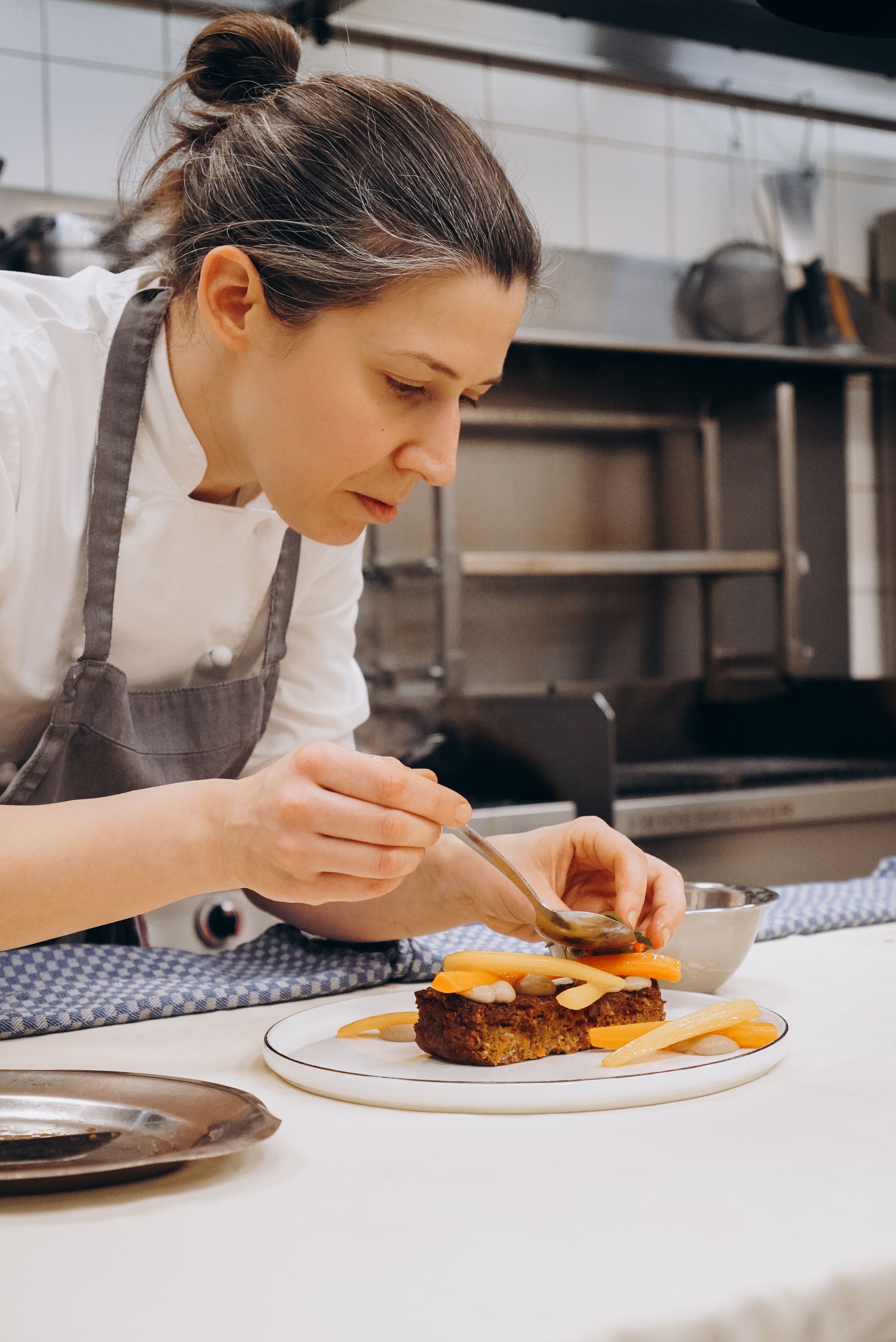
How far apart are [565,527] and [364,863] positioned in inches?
104

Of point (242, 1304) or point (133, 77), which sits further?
point (133, 77)

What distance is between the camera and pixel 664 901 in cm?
97

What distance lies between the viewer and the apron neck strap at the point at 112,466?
117cm

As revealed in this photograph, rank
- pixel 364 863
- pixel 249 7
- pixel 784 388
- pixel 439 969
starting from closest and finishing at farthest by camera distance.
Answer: pixel 364 863, pixel 439 969, pixel 249 7, pixel 784 388

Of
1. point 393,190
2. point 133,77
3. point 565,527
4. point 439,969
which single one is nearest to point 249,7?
point 133,77

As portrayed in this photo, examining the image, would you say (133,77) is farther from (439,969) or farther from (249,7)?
(439,969)

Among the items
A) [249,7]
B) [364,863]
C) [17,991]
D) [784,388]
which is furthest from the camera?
[784,388]

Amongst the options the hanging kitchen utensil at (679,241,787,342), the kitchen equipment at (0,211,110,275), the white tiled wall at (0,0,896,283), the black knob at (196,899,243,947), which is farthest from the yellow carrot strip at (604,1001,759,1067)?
the hanging kitchen utensil at (679,241,787,342)

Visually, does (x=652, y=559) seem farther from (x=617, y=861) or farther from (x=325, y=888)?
(x=325, y=888)

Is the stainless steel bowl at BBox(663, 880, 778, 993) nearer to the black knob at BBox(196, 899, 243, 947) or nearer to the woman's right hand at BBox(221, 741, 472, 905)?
the woman's right hand at BBox(221, 741, 472, 905)

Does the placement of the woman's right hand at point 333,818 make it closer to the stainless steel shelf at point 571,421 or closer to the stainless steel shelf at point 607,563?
the stainless steel shelf at point 607,563

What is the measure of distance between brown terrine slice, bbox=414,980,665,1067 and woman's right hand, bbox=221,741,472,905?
10 centimetres

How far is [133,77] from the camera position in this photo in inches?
114

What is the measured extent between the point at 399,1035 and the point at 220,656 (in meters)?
0.53
